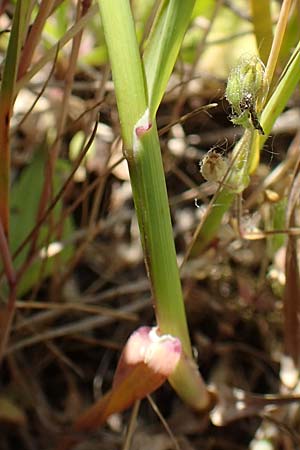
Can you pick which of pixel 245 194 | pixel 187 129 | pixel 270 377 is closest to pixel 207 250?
pixel 245 194

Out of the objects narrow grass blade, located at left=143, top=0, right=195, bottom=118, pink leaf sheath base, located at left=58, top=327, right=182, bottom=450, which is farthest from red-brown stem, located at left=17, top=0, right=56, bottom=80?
pink leaf sheath base, located at left=58, top=327, right=182, bottom=450

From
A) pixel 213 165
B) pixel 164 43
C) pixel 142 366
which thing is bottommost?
pixel 142 366

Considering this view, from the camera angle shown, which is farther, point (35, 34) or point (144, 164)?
point (35, 34)

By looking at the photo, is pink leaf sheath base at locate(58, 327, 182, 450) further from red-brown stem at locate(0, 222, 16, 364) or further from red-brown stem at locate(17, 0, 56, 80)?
red-brown stem at locate(17, 0, 56, 80)

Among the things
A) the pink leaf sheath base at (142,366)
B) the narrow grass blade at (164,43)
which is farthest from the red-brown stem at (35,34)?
the pink leaf sheath base at (142,366)

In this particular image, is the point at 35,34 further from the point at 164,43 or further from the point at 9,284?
the point at 9,284

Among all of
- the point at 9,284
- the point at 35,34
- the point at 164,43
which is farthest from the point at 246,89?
the point at 9,284

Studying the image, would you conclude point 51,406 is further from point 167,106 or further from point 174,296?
point 167,106
